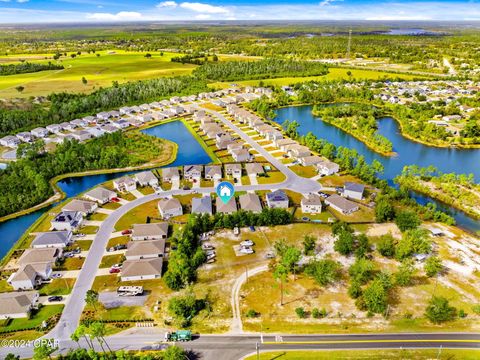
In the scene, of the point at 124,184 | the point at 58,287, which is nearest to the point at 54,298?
the point at 58,287

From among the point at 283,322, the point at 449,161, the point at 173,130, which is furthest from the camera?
the point at 173,130

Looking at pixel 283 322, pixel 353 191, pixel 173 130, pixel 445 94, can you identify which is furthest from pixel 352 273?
pixel 445 94

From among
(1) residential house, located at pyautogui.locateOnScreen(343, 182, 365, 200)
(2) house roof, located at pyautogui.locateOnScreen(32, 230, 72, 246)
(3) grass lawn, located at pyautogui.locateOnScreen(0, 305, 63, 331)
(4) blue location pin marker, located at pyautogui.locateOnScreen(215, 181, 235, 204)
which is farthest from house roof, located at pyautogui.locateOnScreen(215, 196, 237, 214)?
(3) grass lawn, located at pyautogui.locateOnScreen(0, 305, 63, 331)

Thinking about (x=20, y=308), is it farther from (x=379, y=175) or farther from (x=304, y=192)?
(x=379, y=175)

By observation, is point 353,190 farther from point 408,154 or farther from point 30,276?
point 30,276

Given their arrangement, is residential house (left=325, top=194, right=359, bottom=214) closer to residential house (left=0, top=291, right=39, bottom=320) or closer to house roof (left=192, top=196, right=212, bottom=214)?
house roof (left=192, top=196, right=212, bottom=214)

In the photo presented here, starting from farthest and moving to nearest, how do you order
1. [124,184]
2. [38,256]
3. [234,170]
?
[234,170] → [124,184] → [38,256]
